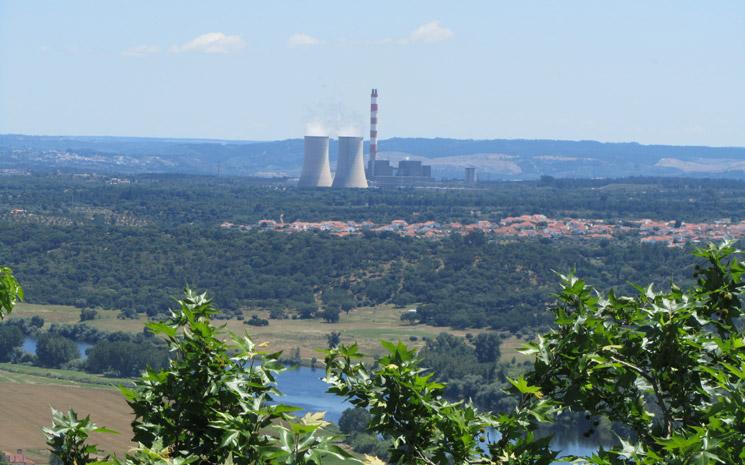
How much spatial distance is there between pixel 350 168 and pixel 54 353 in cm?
11814

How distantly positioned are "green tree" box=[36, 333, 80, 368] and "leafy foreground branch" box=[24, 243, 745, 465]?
65811mm

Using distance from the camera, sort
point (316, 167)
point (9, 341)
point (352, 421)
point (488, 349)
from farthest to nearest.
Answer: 1. point (316, 167)
2. point (488, 349)
3. point (9, 341)
4. point (352, 421)

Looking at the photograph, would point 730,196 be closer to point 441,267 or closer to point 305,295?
point 441,267

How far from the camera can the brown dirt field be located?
143ft

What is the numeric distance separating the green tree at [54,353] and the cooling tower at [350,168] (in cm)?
11009

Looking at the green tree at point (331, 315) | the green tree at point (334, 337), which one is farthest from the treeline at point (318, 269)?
the green tree at point (334, 337)

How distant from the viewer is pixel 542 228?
491 feet

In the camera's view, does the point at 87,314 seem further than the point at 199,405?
Yes

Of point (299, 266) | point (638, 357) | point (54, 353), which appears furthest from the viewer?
point (299, 266)

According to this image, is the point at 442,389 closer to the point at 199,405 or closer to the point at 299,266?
the point at 199,405

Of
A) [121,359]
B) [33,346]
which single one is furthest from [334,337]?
[33,346]

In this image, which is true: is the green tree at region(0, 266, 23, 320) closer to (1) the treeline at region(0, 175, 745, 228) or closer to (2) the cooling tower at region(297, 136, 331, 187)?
(1) the treeline at region(0, 175, 745, 228)

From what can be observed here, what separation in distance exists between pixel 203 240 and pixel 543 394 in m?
123

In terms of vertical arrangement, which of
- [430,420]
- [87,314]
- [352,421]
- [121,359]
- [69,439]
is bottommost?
[87,314]
